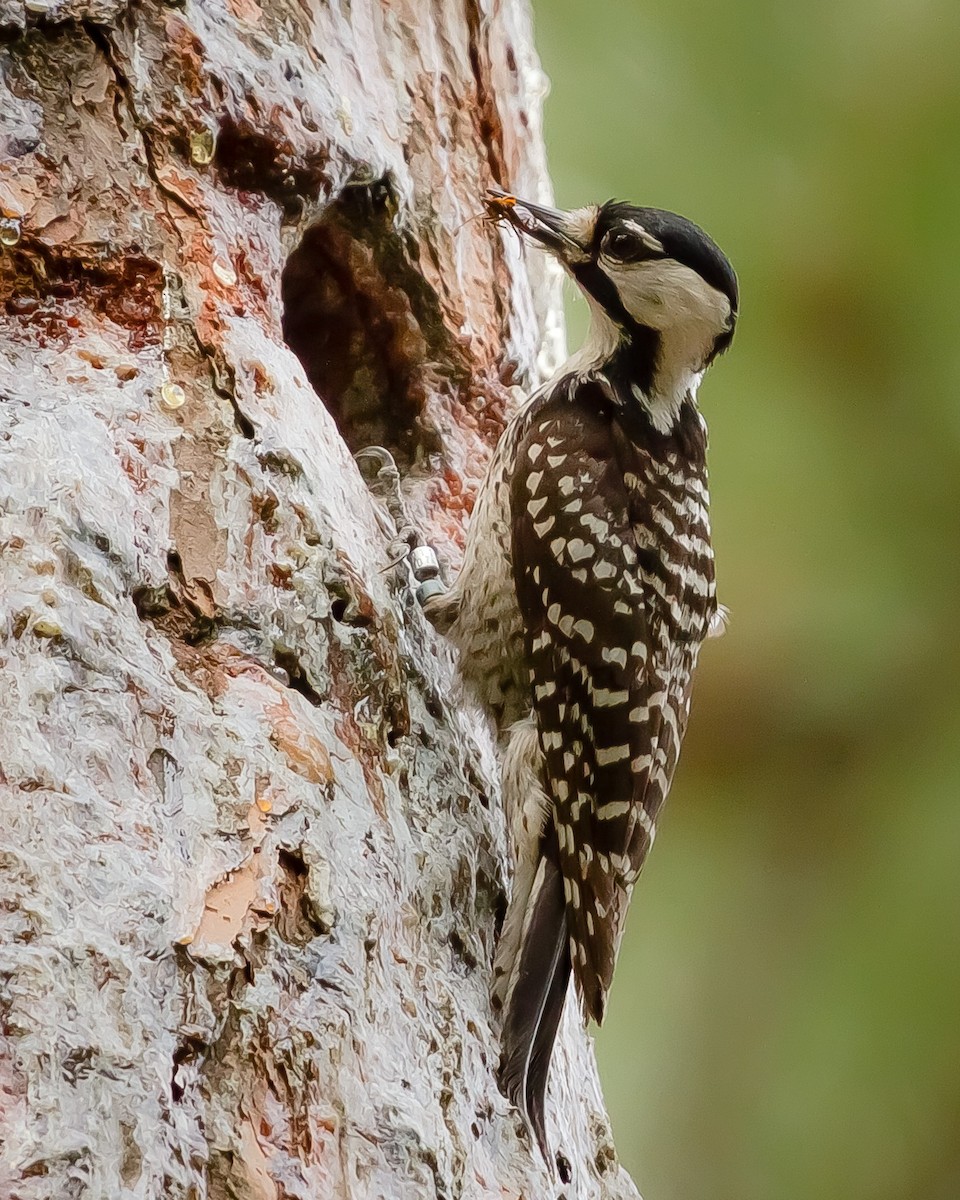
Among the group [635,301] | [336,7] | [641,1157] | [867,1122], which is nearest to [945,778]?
[867,1122]

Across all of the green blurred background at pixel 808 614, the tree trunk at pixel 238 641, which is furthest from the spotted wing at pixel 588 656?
the green blurred background at pixel 808 614

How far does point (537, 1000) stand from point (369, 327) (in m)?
1.31

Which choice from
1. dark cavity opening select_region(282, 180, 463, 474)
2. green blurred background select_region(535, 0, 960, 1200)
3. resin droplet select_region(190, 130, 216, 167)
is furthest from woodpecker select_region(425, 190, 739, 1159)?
green blurred background select_region(535, 0, 960, 1200)

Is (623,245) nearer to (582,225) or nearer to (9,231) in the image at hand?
(582,225)

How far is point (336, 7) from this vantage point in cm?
254

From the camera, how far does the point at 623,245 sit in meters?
2.61

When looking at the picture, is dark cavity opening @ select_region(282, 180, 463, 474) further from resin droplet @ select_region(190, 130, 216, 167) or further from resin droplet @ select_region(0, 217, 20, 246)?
resin droplet @ select_region(0, 217, 20, 246)

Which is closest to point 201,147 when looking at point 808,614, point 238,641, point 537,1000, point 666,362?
point 238,641

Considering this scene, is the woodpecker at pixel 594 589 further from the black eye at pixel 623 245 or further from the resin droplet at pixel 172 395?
the resin droplet at pixel 172 395

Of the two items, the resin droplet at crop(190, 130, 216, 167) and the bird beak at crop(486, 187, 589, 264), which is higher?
the bird beak at crop(486, 187, 589, 264)

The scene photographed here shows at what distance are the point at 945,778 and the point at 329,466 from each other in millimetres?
3066

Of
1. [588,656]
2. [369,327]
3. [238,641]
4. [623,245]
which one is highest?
[623,245]

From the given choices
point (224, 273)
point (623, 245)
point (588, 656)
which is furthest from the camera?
point (623, 245)

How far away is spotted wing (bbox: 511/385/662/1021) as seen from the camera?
223 cm
